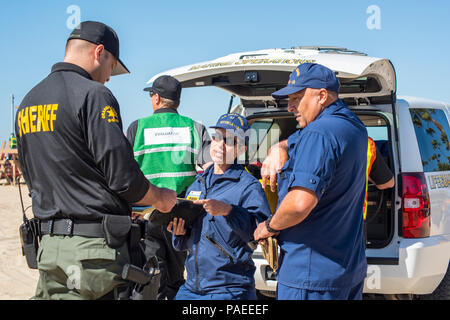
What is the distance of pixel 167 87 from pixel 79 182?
5.79ft

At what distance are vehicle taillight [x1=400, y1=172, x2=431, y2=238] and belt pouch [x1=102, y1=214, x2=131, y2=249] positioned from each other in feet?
7.69

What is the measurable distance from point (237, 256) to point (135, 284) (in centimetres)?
62

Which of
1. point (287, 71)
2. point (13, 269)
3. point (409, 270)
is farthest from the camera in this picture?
point (13, 269)

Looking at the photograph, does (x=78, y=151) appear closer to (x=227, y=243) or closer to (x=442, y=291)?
(x=227, y=243)

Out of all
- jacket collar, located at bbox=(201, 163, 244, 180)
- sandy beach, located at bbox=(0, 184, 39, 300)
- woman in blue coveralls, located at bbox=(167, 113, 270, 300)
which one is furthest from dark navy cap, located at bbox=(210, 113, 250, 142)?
sandy beach, located at bbox=(0, 184, 39, 300)

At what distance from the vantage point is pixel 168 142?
12.6 feet

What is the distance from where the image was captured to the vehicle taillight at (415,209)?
3.77 meters

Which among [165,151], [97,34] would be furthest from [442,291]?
[97,34]

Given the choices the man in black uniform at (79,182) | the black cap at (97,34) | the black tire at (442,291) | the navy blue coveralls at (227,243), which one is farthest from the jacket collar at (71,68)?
the black tire at (442,291)

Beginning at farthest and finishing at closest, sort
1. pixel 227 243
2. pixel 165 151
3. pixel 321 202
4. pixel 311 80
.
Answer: pixel 165 151 → pixel 227 243 → pixel 311 80 → pixel 321 202

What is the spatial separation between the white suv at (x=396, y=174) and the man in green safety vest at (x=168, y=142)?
17 centimetres

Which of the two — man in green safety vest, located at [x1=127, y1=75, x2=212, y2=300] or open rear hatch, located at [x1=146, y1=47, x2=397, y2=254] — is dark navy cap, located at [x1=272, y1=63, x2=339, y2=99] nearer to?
open rear hatch, located at [x1=146, y1=47, x2=397, y2=254]
